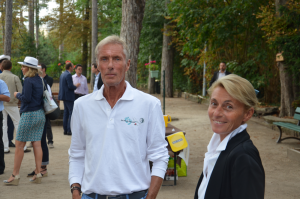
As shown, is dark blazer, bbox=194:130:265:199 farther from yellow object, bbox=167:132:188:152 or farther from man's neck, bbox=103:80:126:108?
yellow object, bbox=167:132:188:152

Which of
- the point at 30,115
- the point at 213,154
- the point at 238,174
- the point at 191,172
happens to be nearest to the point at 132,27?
the point at 30,115

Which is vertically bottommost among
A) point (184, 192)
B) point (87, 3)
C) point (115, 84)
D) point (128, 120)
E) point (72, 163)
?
point (184, 192)

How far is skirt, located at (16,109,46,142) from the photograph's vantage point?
18.5 feet

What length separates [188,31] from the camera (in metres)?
15.7

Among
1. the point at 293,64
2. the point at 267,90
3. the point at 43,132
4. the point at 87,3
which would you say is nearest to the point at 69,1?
the point at 87,3

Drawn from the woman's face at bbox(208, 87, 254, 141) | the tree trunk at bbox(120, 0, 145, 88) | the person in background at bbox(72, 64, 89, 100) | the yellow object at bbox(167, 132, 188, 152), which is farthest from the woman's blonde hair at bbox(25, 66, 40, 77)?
the person in background at bbox(72, 64, 89, 100)

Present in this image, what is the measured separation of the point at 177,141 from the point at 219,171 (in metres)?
3.74

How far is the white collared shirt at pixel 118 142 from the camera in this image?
7.21ft

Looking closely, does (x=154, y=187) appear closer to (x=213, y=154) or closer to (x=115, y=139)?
(x=115, y=139)

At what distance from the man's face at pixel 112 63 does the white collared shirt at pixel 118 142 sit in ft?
0.36

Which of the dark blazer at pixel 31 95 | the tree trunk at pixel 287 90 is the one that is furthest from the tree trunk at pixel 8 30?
the tree trunk at pixel 287 90

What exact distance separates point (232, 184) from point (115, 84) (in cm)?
106

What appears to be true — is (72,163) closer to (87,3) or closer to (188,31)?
(188,31)

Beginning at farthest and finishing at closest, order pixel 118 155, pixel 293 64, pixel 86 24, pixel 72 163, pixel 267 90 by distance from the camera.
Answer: pixel 86 24 < pixel 267 90 < pixel 293 64 < pixel 72 163 < pixel 118 155
